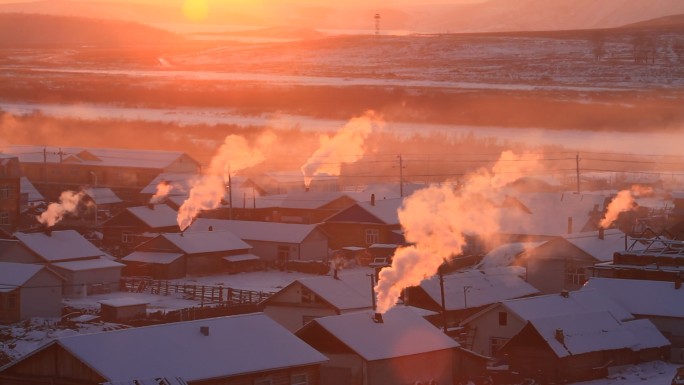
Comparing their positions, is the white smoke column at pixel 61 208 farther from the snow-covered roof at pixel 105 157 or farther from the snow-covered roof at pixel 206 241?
the snow-covered roof at pixel 105 157

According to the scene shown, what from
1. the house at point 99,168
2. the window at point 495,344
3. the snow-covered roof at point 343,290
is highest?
the house at point 99,168

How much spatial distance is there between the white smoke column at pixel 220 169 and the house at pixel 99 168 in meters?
1.76

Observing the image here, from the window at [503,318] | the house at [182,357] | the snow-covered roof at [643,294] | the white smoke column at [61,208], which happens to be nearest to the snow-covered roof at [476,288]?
the snow-covered roof at [643,294]

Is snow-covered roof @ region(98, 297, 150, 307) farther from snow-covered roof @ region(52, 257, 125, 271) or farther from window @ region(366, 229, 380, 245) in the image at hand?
window @ region(366, 229, 380, 245)

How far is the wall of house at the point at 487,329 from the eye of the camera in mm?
26219

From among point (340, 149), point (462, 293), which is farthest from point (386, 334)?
point (340, 149)

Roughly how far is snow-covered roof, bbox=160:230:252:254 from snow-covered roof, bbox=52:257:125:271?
9.67ft

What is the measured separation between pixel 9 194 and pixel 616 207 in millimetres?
18425

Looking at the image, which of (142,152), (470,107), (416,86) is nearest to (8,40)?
(416,86)

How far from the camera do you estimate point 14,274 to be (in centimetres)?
2948

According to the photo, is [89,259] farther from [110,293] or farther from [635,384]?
[635,384]

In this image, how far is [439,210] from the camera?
36.7m

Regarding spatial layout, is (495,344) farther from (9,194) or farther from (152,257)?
(9,194)

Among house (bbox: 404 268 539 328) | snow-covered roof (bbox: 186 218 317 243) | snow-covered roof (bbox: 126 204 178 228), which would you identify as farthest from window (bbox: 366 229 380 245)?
house (bbox: 404 268 539 328)
